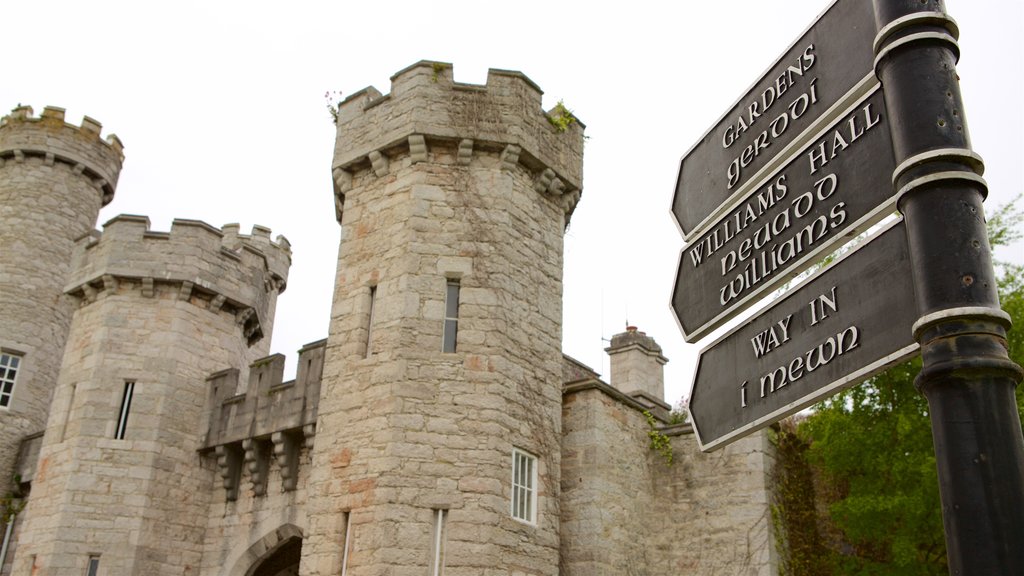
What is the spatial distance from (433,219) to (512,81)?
2402 mm

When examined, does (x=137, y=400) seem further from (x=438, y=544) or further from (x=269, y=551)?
(x=438, y=544)

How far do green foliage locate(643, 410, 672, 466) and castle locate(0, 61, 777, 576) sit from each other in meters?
0.04

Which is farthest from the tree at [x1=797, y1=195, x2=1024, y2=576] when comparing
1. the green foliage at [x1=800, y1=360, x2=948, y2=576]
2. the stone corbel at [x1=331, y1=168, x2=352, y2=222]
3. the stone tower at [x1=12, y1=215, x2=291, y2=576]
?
the stone tower at [x1=12, y1=215, x2=291, y2=576]

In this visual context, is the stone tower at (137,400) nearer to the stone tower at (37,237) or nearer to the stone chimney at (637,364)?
the stone tower at (37,237)

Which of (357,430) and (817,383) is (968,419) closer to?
Result: (817,383)

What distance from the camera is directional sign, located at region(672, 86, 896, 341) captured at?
97.8 inches

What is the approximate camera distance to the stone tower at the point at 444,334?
10109 millimetres

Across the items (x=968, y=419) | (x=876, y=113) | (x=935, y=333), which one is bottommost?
(x=968, y=419)

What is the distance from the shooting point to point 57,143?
2139 centimetres

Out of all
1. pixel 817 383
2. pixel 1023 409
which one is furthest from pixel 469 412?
pixel 817 383

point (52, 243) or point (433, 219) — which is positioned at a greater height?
point (52, 243)

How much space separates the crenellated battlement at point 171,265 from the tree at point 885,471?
36.4 feet

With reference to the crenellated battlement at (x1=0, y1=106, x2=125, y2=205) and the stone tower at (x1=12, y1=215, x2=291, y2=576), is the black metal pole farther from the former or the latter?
the crenellated battlement at (x1=0, y1=106, x2=125, y2=205)

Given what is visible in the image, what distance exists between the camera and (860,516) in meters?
10.9
